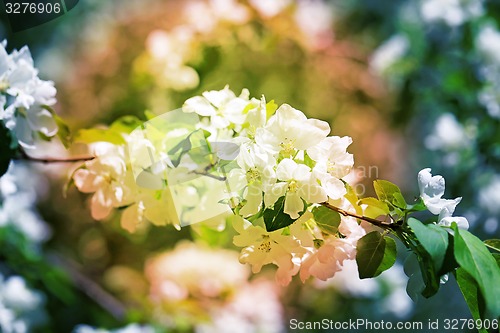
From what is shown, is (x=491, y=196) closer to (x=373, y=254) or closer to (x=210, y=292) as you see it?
(x=210, y=292)

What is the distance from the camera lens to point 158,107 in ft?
4.07

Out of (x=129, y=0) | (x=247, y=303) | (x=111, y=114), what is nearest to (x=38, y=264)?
(x=247, y=303)

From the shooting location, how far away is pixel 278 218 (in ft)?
1.40

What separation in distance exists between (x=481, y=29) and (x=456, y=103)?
14cm

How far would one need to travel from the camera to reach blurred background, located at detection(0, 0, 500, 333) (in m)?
1.07

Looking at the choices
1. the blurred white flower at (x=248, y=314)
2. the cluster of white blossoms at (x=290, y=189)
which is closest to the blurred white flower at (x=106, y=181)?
the cluster of white blossoms at (x=290, y=189)

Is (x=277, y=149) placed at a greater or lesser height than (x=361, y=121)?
greater

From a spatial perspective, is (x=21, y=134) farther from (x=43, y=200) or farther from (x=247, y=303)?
(x=43, y=200)

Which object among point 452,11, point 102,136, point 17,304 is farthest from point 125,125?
point 452,11

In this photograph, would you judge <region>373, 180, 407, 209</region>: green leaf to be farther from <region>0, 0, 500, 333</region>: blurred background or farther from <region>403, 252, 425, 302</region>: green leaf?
<region>0, 0, 500, 333</region>: blurred background

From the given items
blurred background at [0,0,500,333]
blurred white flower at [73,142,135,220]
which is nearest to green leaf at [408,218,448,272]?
blurred white flower at [73,142,135,220]

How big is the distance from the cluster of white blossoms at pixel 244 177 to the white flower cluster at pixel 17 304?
42 cm

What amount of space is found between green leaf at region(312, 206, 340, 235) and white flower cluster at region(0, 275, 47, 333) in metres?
0.57

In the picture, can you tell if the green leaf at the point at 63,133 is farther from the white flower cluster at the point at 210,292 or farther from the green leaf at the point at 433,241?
the white flower cluster at the point at 210,292
